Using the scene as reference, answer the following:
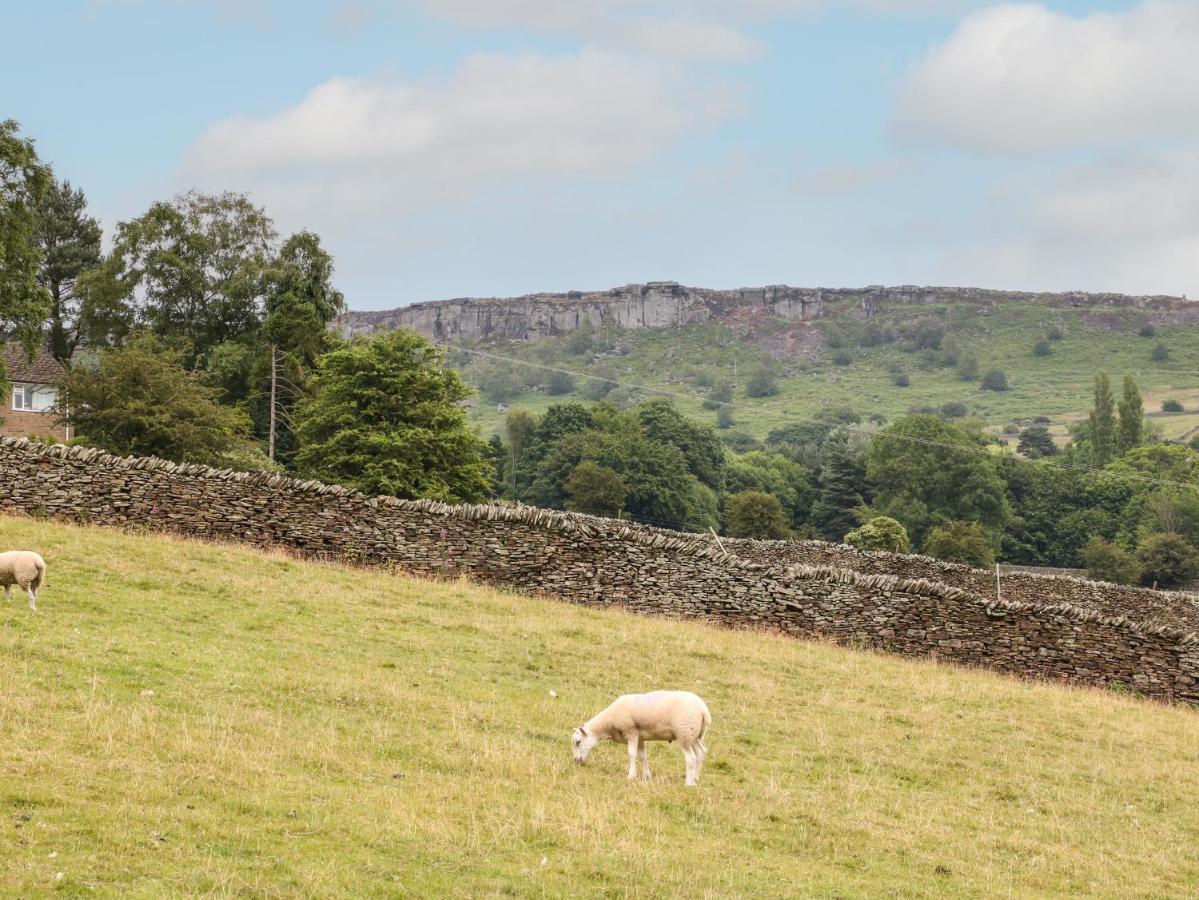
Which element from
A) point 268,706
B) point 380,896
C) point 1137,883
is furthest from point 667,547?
point 380,896

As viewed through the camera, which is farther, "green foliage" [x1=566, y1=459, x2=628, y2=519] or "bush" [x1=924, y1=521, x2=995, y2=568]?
"green foliage" [x1=566, y1=459, x2=628, y2=519]

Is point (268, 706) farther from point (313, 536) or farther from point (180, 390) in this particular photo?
point (180, 390)

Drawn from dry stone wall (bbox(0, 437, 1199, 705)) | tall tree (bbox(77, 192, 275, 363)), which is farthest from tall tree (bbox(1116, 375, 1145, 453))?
dry stone wall (bbox(0, 437, 1199, 705))

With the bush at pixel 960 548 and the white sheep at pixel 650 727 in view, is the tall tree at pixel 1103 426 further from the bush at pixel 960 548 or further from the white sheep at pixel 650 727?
the white sheep at pixel 650 727

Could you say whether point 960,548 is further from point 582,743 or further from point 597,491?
point 582,743

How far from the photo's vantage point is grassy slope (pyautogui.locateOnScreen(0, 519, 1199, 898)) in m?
11.5

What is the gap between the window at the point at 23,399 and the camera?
77625 millimetres

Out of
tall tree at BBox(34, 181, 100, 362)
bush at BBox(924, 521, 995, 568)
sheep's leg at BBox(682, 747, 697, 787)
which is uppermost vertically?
tall tree at BBox(34, 181, 100, 362)

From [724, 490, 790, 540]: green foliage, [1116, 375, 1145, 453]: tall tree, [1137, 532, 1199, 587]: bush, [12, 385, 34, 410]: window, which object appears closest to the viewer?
[12, 385, 34, 410]: window

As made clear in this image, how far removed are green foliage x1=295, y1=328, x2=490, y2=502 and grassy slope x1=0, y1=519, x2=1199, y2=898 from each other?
69.9ft

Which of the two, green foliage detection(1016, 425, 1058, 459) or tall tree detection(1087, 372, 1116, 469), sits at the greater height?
tall tree detection(1087, 372, 1116, 469)

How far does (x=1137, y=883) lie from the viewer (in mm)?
13750

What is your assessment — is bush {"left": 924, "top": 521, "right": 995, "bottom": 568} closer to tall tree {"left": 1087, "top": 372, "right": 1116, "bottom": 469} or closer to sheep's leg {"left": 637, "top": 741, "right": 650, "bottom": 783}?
tall tree {"left": 1087, "top": 372, "right": 1116, "bottom": 469}

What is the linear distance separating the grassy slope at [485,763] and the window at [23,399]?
55.9m
